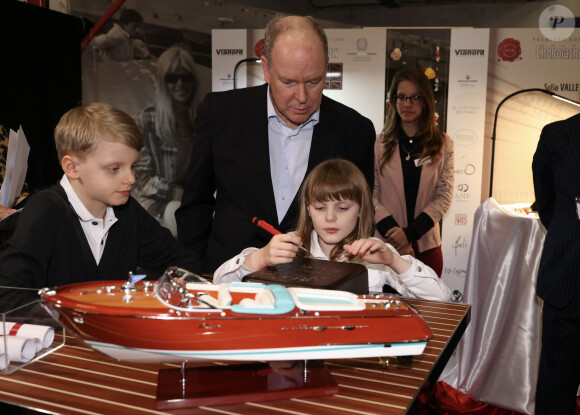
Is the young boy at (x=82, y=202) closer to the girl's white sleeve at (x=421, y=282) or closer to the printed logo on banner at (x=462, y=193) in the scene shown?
the girl's white sleeve at (x=421, y=282)

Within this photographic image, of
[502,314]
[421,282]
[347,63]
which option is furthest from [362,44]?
[421,282]

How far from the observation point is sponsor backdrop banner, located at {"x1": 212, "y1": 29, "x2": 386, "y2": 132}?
17.7 feet

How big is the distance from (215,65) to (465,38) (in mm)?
2478

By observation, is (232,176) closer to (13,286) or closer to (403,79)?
(13,286)

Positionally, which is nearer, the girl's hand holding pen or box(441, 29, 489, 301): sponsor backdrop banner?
the girl's hand holding pen

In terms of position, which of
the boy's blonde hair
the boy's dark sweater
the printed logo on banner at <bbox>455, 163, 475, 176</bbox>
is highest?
the boy's blonde hair

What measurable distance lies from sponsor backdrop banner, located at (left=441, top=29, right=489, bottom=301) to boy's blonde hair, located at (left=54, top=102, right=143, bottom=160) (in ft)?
12.9

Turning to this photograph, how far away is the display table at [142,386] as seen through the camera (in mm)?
1090

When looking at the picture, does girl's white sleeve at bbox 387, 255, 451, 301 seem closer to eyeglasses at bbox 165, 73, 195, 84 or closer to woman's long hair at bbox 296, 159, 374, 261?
woman's long hair at bbox 296, 159, 374, 261

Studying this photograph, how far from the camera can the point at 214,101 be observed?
2.64 m

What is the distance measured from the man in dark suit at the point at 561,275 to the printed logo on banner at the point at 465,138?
Result: 2333 millimetres

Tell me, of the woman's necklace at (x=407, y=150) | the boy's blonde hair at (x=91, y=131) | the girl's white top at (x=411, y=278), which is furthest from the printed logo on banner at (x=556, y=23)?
the boy's blonde hair at (x=91, y=131)

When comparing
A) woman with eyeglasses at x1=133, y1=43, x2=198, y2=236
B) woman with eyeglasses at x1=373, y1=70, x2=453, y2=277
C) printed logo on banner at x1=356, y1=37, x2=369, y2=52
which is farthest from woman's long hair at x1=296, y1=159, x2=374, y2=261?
woman with eyeglasses at x1=133, y1=43, x2=198, y2=236

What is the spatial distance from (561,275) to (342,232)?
3.96 ft
